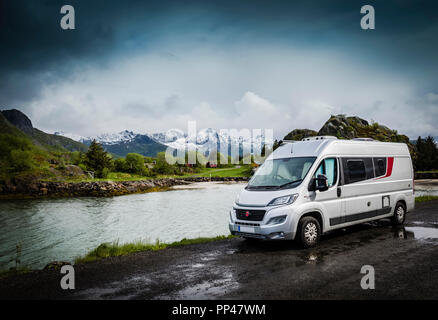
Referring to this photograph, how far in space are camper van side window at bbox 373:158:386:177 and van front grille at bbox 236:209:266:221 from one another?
5.28 metres

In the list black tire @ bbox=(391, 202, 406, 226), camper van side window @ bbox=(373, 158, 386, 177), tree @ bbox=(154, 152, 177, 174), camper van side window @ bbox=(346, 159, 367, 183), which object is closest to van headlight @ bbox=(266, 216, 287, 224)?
camper van side window @ bbox=(346, 159, 367, 183)

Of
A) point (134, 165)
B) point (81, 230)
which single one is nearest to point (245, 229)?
point (81, 230)

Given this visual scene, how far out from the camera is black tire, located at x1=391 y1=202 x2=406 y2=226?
11918 millimetres

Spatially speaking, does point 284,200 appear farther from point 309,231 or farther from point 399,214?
point 399,214

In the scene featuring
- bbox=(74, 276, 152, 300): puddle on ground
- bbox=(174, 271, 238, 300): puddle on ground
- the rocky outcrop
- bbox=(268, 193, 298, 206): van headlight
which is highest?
the rocky outcrop

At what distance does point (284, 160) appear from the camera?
408 inches

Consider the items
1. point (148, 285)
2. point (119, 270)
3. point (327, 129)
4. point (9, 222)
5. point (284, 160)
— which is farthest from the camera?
point (327, 129)

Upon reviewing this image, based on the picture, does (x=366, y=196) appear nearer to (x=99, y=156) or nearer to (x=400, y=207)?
(x=400, y=207)

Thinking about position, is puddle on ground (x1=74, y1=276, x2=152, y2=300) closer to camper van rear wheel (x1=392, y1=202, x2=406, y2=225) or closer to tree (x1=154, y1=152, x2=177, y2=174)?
camper van rear wheel (x1=392, y1=202, x2=406, y2=225)

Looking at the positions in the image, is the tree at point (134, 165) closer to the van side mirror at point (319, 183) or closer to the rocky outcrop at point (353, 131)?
the rocky outcrop at point (353, 131)

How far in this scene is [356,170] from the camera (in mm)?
10438

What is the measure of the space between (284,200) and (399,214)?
6441 mm
